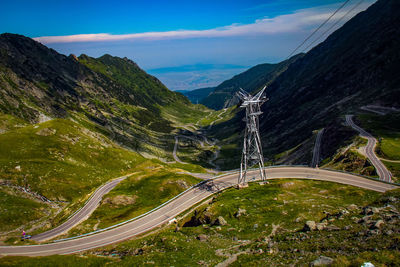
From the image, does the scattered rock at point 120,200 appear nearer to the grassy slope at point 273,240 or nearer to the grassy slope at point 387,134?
the grassy slope at point 273,240

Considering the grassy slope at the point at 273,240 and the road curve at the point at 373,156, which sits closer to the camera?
the grassy slope at the point at 273,240

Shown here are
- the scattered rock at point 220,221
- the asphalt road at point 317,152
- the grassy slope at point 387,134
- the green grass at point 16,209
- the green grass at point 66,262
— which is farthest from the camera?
the asphalt road at point 317,152

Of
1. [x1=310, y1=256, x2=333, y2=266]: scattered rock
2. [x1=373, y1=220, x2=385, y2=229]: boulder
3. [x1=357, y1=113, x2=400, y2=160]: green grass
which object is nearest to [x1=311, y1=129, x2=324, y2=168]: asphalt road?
[x1=357, y1=113, x2=400, y2=160]: green grass

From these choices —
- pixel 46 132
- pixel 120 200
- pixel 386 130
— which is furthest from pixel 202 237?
pixel 46 132

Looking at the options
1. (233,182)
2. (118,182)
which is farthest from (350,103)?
(118,182)

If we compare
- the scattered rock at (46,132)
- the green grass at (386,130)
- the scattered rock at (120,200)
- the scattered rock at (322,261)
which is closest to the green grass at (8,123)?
the scattered rock at (46,132)

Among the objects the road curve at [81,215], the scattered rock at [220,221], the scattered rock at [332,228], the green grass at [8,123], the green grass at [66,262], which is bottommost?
the road curve at [81,215]

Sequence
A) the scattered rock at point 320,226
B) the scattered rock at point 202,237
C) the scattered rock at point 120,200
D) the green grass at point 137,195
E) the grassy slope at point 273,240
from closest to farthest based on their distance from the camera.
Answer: the grassy slope at point 273,240 < the scattered rock at point 320,226 < the scattered rock at point 202,237 < the green grass at point 137,195 < the scattered rock at point 120,200
